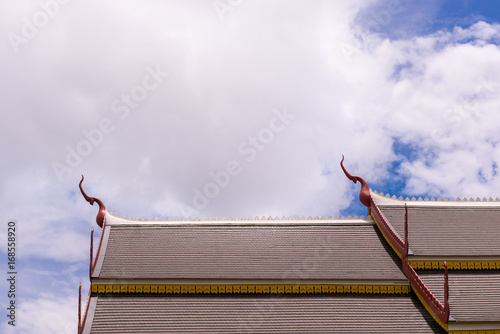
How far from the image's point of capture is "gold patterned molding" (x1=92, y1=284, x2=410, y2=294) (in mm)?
23484

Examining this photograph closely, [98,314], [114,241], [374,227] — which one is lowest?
[98,314]

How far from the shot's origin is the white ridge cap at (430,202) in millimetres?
27453

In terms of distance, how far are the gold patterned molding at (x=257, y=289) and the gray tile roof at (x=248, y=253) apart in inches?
12.5

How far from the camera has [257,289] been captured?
2348 centimetres

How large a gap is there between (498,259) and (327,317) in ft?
22.6

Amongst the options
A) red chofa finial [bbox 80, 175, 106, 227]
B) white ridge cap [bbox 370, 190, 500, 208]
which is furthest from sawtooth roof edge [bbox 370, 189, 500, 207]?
red chofa finial [bbox 80, 175, 106, 227]

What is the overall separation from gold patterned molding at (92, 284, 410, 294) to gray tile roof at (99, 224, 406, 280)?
0.32 metres

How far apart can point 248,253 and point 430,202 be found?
8.00 meters

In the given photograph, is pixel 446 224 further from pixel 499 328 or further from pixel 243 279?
pixel 243 279

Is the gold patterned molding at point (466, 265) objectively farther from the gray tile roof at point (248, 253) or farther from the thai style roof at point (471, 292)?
the gray tile roof at point (248, 253)

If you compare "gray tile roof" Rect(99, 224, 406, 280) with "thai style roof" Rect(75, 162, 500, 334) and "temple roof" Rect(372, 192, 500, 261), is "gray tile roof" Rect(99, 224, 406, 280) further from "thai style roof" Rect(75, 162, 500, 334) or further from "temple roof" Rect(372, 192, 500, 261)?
"temple roof" Rect(372, 192, 500, 261)

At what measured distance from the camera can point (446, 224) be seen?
86.3 feet

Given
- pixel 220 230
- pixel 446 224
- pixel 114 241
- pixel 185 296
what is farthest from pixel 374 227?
pixel 114 241

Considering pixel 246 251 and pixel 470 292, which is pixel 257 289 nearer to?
pixel 246 251
